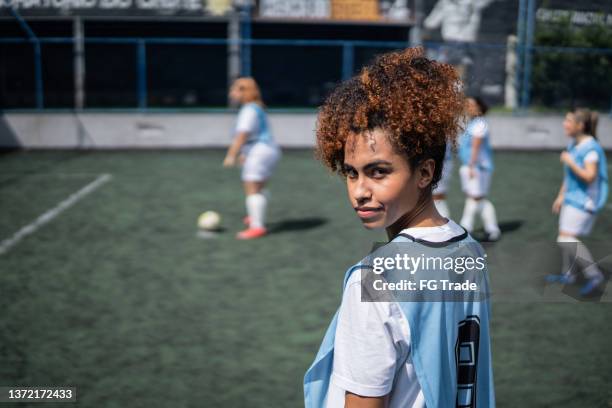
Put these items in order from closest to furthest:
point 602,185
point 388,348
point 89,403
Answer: point 388,348 < point 89,403 < point 602,185

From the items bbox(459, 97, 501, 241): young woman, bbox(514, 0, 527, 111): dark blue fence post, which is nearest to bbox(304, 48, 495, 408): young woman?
bbox(459, 97, 501, 241): young woman

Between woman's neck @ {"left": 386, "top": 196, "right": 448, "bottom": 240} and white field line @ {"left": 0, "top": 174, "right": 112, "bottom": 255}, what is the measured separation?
7424 millimetres

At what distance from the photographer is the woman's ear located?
1.73 meters

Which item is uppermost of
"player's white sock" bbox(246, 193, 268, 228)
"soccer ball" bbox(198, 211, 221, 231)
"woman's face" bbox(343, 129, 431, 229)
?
"woman's face" bbox(343, 129, 431, 229)

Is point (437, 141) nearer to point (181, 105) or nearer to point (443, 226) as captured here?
point (443, 226)

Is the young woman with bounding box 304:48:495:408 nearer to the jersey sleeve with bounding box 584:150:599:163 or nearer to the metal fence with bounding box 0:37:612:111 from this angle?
the jersey sleeve with bounding box 584:150:599:163

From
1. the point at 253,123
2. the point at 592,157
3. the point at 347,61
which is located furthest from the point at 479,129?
the point at 347,61

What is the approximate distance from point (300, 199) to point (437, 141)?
32.0 feet

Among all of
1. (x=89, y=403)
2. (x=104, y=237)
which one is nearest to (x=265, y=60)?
(x=104, y=237)

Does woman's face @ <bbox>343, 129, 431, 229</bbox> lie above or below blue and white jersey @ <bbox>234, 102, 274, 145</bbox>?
above

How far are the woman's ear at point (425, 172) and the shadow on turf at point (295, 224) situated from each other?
7453 mm

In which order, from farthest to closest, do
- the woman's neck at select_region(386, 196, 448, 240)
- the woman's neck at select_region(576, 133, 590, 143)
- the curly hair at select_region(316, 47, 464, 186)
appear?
the woman's neck at select_region(576, 133, 590, 143), the woman's neck at select_region(386, 196, 448, 240), the curly hair at select_region(316, 47, 464, 186)

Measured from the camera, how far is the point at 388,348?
1559mm

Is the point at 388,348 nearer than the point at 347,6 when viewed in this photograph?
Yes
